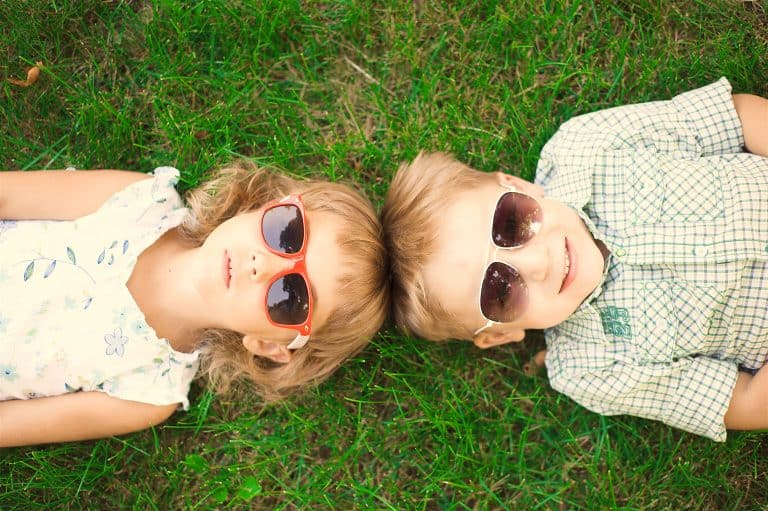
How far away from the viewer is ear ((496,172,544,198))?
283 centimetres

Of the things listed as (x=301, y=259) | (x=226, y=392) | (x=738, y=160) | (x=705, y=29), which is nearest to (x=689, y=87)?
(x=705, y=29)

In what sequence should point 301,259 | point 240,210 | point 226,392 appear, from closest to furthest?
point 301,259, point 240,210, point 226,392

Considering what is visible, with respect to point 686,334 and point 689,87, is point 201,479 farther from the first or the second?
point 689,87

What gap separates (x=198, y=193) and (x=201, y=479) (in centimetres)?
144

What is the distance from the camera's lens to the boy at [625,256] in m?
2.63

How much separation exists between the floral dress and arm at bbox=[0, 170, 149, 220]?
0.09m

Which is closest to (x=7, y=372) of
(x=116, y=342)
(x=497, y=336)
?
(x=116, y=342)

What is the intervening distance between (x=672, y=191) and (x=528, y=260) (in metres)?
0.79

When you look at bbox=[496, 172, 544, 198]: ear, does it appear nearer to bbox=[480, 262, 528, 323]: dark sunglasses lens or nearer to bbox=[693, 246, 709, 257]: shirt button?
bbox=[480, 262, 528, 323]: dark sunglasses lens

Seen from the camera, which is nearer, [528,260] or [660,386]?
[528,260]

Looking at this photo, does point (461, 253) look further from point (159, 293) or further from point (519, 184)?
point (159, 293)

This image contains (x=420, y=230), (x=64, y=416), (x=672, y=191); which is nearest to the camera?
(x=420, y=230)

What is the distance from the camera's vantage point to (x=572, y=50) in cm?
330

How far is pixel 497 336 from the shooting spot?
115 inches
